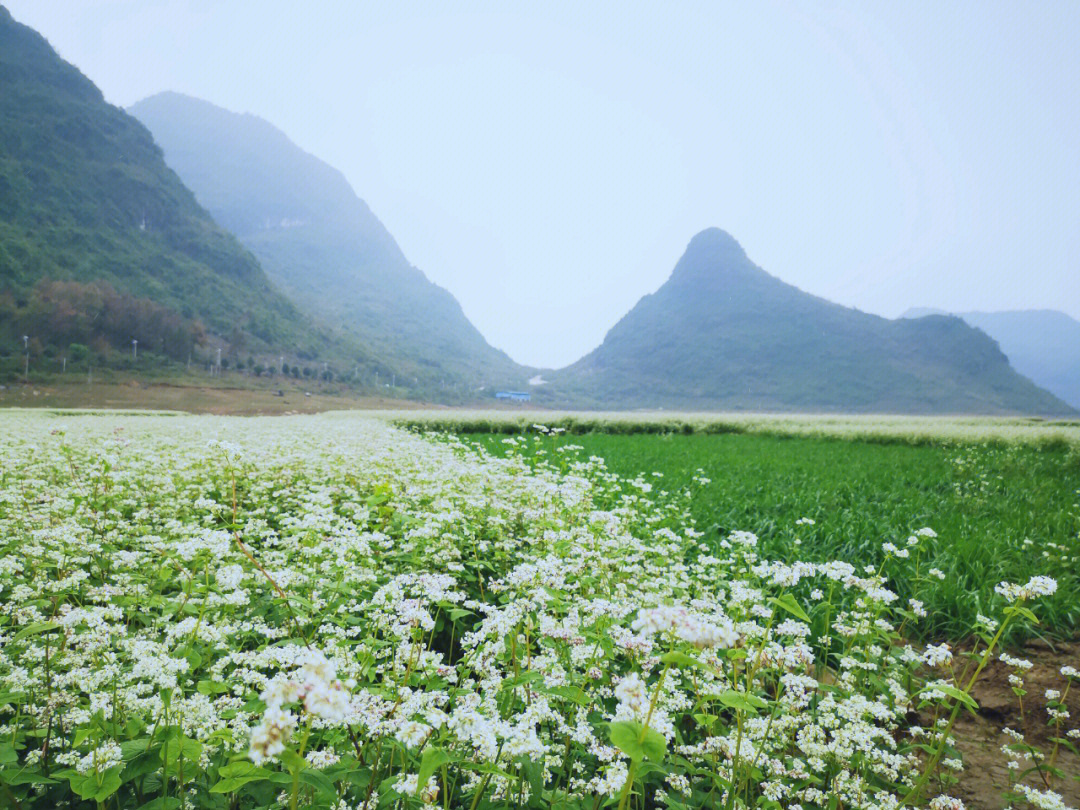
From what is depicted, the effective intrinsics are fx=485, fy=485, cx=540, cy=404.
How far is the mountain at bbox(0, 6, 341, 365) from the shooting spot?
10294 centimetres

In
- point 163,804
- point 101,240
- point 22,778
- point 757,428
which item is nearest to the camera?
point 163,804

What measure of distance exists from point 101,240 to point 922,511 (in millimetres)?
184250

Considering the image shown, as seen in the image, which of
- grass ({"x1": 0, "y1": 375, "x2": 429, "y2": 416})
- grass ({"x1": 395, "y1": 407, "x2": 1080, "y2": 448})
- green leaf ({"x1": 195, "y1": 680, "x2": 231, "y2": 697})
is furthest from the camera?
grass ({"x1": 0, "y1": 375, "x2": 429, "y2": 416})

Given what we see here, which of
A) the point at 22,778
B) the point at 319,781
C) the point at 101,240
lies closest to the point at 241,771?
the point at 319,781

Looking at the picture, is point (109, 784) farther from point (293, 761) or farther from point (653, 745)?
point (653, 745)

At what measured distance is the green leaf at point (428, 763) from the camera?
1.82 metres

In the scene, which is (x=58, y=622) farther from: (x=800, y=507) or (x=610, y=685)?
(x=800, y=507)

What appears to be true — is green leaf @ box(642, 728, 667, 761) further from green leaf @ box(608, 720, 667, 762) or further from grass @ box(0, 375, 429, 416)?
grass @ box(0, 375, 429, 416)

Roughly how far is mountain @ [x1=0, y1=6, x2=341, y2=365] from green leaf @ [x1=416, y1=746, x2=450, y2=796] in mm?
131250

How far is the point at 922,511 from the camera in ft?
28.8

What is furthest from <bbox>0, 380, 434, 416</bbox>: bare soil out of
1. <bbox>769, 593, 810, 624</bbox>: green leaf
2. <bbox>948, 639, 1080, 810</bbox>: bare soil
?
<bbox>948, 639, 1080, 810</bbox>: bare soil

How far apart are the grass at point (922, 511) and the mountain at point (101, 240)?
12795cm

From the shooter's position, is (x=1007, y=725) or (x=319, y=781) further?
(x=1007, y=725)

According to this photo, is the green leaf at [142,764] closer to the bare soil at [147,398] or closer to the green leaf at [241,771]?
the green leaf at [241,771]
